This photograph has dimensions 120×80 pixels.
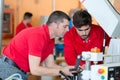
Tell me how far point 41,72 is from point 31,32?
0.30 meters

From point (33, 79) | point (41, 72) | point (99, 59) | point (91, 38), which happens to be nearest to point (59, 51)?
point (33, 79)

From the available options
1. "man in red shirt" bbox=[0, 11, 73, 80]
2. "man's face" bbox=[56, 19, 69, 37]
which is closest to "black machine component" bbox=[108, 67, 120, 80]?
"man in red shirt" bbox=[0, 11, 73, 80]

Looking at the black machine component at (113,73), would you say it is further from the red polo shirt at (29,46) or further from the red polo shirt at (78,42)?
the red polo shirt at (78,42)

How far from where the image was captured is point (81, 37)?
225cm

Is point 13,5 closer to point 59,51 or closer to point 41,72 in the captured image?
point 59,51

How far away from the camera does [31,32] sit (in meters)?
2.01

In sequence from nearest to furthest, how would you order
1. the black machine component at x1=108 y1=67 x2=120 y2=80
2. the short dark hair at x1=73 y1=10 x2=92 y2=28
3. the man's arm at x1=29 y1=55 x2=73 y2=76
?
the black machine component at x1=108 y1=67 x2=120 y2=80
the man's arm at x1=29 y1=55 x2=73 y2=76
the short dark hair at x1=73 y1=10 x2=92 y2=28

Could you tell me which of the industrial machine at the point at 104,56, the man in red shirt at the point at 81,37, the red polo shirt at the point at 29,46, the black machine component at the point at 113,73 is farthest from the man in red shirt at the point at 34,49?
the black machine component at the point at 113,73

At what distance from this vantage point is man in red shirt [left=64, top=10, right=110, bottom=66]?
7.00 ft

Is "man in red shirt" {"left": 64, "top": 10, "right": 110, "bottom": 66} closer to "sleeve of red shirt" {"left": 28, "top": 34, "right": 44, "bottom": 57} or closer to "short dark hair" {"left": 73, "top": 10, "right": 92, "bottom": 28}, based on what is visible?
"short dark hair" {"left": 73, "top": 10, "right": 92, "bottom": 28}

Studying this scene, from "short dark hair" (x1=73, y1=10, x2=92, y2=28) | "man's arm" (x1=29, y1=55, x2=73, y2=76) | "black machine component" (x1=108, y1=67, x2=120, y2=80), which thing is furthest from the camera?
"short dark hair" (x1=73, y1=10, x2=92, y2=28)

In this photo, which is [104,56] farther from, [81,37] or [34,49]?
[81,37]

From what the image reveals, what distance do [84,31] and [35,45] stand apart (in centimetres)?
43

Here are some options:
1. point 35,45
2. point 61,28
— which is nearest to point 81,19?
point 61,28
